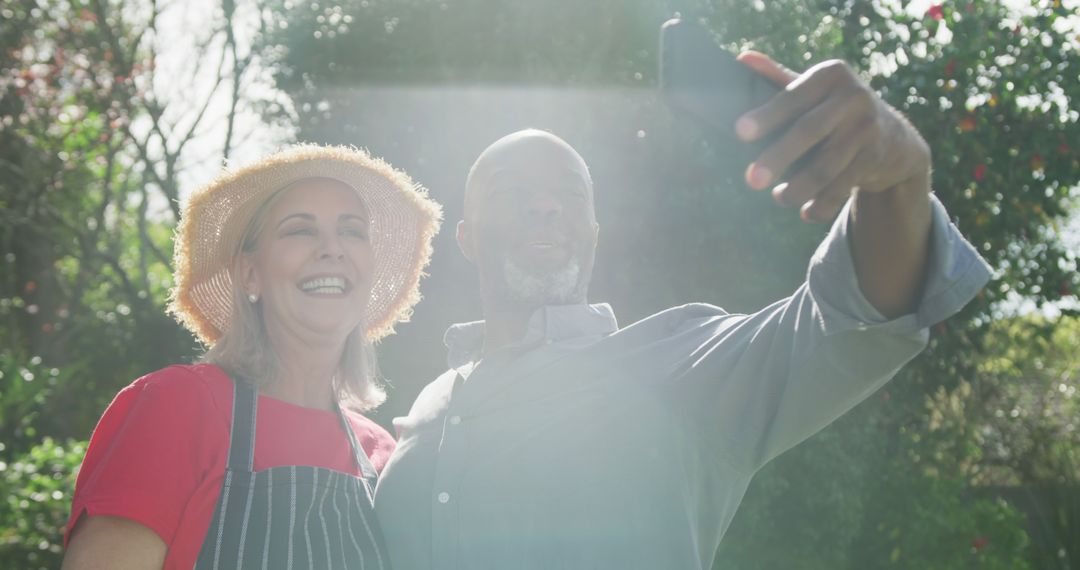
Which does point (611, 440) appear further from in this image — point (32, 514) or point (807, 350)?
point (32, 514)

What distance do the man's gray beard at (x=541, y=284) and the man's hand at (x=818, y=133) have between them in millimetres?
1593

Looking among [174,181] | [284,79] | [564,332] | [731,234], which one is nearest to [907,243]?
[564,332]

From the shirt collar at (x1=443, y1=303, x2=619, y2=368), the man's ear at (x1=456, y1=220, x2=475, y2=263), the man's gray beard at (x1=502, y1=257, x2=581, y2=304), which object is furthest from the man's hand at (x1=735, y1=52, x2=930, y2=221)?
the man's ear at (x1=456, y1=220, x2=475, y2=263)

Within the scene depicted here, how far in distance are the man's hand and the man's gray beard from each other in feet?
5.23

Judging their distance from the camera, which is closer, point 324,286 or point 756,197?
point 324,286

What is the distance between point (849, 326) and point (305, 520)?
1489 mm

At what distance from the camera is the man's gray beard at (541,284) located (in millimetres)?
2912

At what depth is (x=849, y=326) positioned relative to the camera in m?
1.68

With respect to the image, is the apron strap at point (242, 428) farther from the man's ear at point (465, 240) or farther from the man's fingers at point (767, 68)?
the man's fingers at point (767, 68)

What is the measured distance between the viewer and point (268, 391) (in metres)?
2.84

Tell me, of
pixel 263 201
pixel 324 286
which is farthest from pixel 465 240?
pixel 263 201

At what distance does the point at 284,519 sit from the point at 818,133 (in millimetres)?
1740

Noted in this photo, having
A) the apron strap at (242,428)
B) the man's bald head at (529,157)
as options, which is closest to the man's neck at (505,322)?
the man's bald head at (529,157)

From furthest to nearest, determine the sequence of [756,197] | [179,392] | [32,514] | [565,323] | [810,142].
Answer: [756,197] < [32,514] < [565,323] < [179,392] < [810,142]
